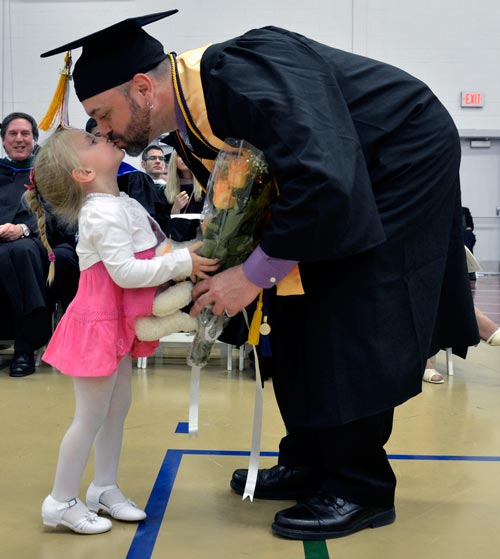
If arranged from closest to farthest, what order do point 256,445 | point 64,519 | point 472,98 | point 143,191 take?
point 64,519, point 256,445, point 143,191, point 472,98

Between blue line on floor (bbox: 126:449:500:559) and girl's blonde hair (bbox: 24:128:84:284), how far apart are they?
2.95 ft

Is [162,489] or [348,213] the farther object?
[162,489]

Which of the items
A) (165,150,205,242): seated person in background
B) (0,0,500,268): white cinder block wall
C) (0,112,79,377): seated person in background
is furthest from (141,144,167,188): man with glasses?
(0,0,500,268): white cinder block wall

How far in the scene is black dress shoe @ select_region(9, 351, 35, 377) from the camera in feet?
14.5

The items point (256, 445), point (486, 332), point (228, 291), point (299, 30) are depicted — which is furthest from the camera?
point (299, 30)

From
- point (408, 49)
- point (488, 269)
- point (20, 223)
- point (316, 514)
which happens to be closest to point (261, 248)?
point (316, 514)

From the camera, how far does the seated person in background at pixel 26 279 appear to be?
14.7 feet

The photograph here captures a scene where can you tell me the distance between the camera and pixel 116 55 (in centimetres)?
204

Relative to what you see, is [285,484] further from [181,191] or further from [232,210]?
[181,191]

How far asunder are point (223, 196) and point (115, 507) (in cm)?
95

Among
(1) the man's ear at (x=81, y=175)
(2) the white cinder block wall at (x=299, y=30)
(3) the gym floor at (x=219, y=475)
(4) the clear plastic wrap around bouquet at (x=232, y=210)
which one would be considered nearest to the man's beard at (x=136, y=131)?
(1) the man's ear at (x=81, y=175)

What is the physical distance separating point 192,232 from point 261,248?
450 millimetres

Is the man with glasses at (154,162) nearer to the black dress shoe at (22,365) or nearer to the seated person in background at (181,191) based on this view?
the seated person in background at (181,191)

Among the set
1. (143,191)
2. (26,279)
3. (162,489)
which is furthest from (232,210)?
(143,191)
